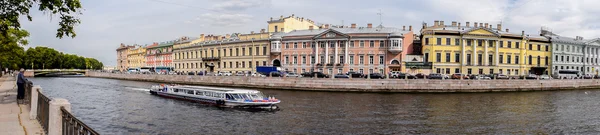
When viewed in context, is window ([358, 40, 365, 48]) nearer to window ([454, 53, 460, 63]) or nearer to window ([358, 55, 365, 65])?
window ([358, 55, 365, 65])

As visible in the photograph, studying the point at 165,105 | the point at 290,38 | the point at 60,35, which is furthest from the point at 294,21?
the point at 60,35

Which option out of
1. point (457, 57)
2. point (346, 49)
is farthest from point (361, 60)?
point (457, 57)

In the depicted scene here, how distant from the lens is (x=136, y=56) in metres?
109

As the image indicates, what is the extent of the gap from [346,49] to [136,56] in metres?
73.2

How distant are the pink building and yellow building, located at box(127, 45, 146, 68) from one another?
5559 centimetres

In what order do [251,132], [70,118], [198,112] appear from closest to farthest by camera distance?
[70,118] → [251,132] → [198,112]

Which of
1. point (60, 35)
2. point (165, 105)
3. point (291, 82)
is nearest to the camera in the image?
point (60, 35)

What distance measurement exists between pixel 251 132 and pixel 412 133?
7.36 metres

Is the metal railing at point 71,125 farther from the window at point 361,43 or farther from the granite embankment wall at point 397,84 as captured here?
the window at point 361,43

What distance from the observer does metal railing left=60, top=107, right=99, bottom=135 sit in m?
5.91

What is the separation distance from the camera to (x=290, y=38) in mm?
63281

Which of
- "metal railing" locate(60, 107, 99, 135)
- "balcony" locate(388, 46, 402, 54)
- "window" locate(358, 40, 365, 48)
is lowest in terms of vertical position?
"metal railing" locate(60, 107, 99, 135)

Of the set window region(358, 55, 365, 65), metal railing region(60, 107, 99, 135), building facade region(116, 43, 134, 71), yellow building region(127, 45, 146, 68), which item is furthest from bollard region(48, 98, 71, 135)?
building facade region(116, 43, 134, 71)

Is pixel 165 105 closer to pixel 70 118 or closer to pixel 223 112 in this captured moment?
pixel 223 112
